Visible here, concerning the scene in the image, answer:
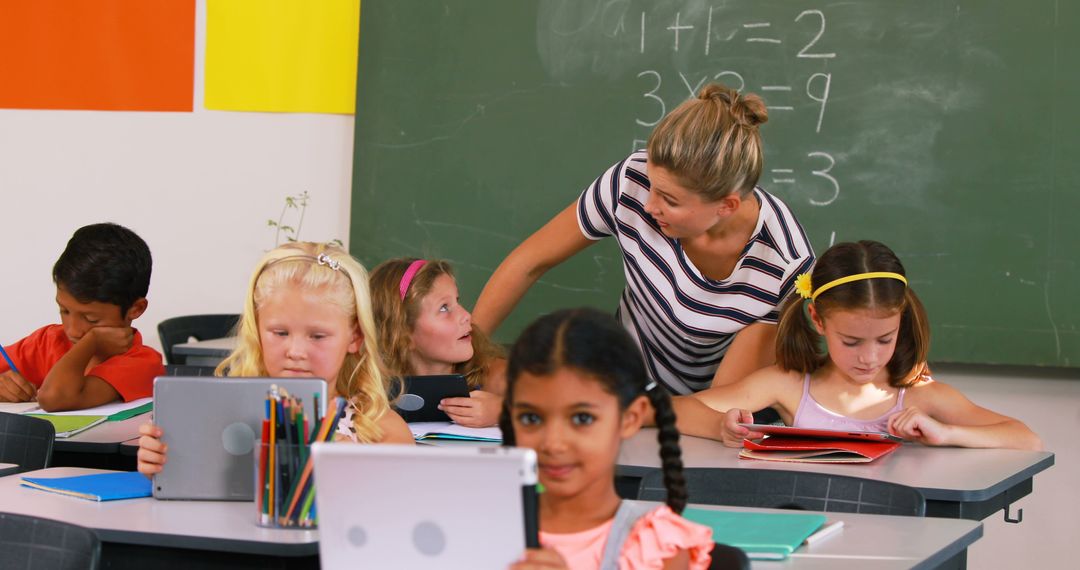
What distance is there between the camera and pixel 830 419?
8.38 ft

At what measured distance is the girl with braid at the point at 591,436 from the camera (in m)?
1.37

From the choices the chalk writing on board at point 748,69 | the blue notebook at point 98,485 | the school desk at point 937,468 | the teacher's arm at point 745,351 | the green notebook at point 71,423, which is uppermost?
the chalk writing on board at point 748,69

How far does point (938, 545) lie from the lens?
164cm

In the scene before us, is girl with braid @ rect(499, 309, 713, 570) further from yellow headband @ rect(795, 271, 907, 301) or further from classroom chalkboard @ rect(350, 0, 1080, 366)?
classroom chalkboard @ rect(350, 0, 1080, 366)

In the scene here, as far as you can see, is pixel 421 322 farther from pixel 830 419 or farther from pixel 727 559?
pixel 727 559

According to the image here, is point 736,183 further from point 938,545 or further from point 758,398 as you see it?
point 938,545

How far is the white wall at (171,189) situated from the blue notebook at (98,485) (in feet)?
7.70

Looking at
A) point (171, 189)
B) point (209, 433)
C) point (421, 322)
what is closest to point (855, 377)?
point (421, 322)

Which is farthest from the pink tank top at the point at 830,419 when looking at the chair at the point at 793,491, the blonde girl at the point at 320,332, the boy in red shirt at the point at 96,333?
the boy in red shirt at the point at 96,333

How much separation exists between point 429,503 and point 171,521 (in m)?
0.71

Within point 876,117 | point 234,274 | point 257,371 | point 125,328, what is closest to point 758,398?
point 257,371

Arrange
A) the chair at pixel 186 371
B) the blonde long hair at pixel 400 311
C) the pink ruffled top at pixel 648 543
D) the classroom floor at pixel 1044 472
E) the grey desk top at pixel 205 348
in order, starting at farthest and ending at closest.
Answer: the grey desk top at pixel 205 348 → the classroom floor at pixel 1044 472 → the chair at pixel 186 371 → the blonde long hair at pixel 400 311 → the pink ruffled top at pixel 648 543

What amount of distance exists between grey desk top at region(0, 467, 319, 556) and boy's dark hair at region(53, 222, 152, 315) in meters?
1.11

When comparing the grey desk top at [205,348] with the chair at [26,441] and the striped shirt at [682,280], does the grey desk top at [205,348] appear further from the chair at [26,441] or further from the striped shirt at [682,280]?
the striped shirt at [682,280]
